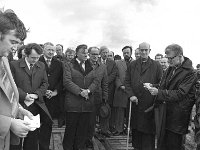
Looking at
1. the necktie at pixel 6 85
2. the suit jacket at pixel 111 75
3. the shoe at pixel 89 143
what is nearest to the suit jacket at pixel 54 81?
the shoe at pixel 89 143

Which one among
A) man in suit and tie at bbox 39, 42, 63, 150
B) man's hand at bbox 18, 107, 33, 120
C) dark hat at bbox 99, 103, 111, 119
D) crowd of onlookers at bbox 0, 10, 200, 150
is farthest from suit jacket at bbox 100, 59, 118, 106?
man's hand at bbox 18, 107, 33, 120

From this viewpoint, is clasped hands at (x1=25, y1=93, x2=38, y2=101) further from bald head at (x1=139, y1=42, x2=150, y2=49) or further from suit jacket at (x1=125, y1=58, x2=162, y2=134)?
bald head at (x1=139, y1=42, x2=150, y2=49)

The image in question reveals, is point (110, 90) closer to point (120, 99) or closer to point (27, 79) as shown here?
point (120, 99)

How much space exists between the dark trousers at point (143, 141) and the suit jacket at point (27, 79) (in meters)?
2.05

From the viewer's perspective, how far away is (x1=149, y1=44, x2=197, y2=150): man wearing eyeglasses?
457 centimetres

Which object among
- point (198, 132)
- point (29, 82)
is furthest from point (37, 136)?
point (198, 132)

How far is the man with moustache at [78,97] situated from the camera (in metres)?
5.39

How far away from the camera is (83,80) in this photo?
552 cm

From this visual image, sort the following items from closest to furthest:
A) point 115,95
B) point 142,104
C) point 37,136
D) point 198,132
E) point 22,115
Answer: point 22,115 → point 198,132 → point 37,136 → point 142,104 → point 115,95

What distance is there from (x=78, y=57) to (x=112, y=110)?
2612 mm

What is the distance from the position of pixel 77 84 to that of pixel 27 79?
1135 mm

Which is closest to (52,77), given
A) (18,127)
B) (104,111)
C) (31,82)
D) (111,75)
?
(31,82)

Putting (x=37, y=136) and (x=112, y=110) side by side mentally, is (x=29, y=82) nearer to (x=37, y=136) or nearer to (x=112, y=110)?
(x=37, y=136)

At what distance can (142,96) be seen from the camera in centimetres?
552
